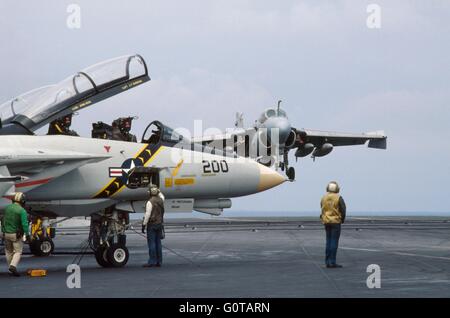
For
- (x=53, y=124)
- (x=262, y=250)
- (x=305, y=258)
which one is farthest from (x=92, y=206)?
(x=262, y=250)

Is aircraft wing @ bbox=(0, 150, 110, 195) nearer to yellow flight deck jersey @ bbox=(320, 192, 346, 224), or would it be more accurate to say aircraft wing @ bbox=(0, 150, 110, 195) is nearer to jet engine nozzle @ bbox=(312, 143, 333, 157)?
yellow flight deck jersey @ bbox=(320, 192, 346, 224)

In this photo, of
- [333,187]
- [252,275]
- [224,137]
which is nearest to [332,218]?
[333,187]

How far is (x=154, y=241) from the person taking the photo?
631 inches

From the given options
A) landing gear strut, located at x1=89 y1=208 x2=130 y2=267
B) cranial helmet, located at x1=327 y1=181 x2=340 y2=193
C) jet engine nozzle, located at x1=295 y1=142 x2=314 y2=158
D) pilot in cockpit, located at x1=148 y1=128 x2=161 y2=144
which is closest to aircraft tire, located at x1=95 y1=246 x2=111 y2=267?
landing gear strut, located at x1=89 y1=208 x2=130 y2=267

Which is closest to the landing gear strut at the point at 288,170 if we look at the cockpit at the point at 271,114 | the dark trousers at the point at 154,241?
the cockpit at the point at 271,114

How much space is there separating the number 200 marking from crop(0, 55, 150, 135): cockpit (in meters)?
2.22

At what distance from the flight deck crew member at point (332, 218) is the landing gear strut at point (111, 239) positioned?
4155 mm

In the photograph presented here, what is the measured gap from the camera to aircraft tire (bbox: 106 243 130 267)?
16.0 m

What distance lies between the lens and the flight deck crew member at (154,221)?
1568cm

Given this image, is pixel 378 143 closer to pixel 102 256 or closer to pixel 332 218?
pixel 332 218

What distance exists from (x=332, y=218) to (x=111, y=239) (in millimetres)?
4568

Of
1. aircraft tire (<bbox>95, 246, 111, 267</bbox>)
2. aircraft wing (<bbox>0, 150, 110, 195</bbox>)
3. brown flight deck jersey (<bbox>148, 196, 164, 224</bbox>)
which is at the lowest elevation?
aircraft tire (<bbox>95, 246, 111, 267</bbox>)

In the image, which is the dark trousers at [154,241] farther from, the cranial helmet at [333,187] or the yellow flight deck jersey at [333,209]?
the cranial helmet at [333,187]
